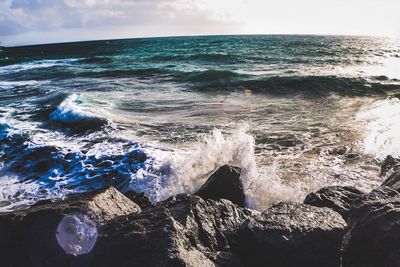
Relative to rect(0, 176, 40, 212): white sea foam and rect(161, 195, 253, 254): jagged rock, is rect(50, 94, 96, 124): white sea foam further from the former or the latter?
rect(161, 195, 253, 254): jagged rock

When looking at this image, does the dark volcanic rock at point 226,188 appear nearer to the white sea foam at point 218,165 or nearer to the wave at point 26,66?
the white sea foam at point 218,165

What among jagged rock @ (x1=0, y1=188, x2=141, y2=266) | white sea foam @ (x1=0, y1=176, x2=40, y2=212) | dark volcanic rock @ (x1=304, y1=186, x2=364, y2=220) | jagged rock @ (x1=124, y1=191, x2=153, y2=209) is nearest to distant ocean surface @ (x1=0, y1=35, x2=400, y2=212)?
white sea foam @ (x1=0, y1=176, x2=40, y2=212)

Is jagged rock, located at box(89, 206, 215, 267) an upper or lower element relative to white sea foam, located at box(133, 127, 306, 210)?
upper

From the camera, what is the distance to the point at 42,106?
47.9 feet

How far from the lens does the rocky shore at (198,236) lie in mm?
3062

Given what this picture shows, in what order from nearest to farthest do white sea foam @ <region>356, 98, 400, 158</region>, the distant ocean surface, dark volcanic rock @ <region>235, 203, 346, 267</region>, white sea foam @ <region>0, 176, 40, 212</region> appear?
1. dark volcanic rock @ <region>235, 203, 346, 267</region>
2. white sea foam @ <region>0, 176, 40, 212</region>
3. the distant ocean surface
4. white sea foam @ <region>356, 98, 400, 158</region>

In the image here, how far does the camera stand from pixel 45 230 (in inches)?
138

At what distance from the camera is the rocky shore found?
3062 mm

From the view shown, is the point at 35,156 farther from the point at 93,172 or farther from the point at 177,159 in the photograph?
the point at 177,159

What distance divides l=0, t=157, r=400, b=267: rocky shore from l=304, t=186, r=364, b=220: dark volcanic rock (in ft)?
1.76

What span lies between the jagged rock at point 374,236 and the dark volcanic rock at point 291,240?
12cm

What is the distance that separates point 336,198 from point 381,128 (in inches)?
226

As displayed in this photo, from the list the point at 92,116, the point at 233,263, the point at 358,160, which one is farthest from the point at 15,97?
the point at 233,263

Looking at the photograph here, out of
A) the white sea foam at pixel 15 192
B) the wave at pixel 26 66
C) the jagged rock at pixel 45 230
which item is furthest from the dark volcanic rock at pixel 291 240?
the wave at pixel 26 66
